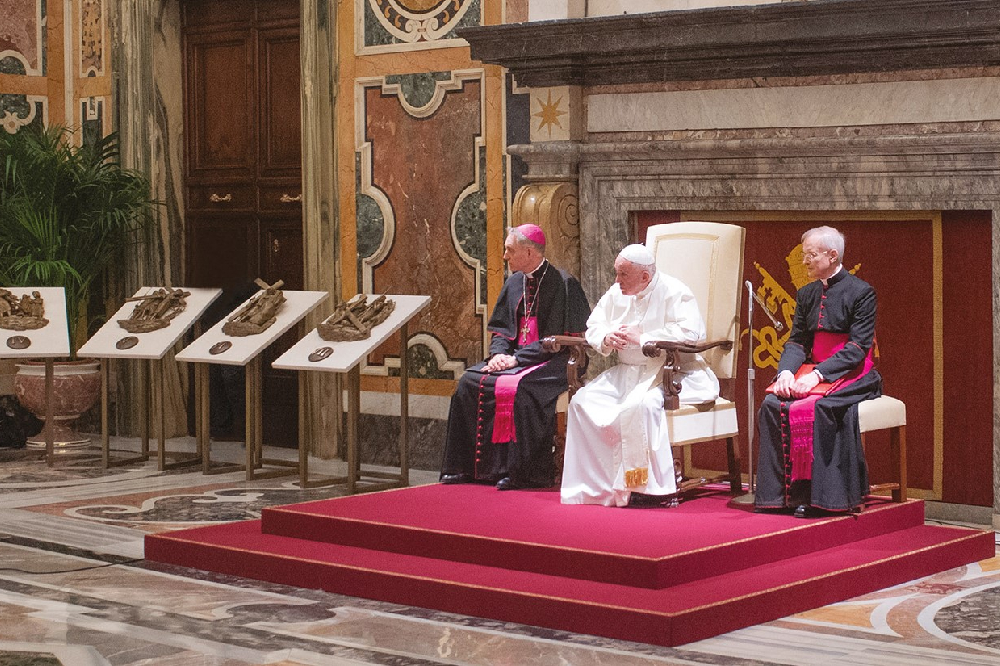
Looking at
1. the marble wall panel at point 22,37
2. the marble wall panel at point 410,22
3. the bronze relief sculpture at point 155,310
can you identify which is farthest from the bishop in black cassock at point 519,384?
the marble wall panel at point 22,37

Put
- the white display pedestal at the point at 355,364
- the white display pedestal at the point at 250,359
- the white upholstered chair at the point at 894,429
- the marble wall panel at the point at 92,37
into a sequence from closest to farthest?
the white upholstered chair at the point at 894,429
the white display pedestal at the point at 355,364
the white display pedestal at the point at 250,359
the marble wall panel at the point at 92,37

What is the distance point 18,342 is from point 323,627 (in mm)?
4371

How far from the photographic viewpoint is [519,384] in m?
7.31

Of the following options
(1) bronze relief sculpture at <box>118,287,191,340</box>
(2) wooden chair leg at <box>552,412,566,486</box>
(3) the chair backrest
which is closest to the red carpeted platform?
(2) wooden chair leg at <box>552,412,566,486</box>

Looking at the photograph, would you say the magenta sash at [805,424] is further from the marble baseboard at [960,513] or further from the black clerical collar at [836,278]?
the marble baseboard at [960,513]

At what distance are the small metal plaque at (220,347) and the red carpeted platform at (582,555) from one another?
5.70ft

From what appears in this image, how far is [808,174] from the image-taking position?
754 cm

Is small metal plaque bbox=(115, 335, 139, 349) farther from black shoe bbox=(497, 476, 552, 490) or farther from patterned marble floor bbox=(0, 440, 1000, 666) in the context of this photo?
black shoe bbox=(497, 476, 552, 490)

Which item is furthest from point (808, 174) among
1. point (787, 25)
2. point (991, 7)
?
point (991, 7)

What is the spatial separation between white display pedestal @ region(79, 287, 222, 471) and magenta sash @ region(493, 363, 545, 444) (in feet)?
7.90

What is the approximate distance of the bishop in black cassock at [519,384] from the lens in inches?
286

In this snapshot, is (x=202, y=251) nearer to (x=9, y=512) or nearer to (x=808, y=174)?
(x=9, y=512)

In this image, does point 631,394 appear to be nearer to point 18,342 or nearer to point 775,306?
point 775,306

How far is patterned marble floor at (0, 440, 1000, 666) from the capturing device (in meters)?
5.00
